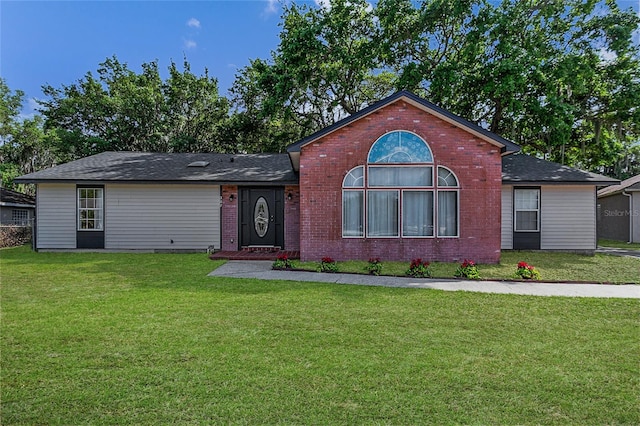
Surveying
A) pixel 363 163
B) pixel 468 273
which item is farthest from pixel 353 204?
pixel 468 273

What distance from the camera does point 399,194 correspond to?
10.5m

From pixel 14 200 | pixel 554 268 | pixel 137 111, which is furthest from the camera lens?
pixel 137 111

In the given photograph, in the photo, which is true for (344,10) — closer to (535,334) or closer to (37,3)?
(37,3)

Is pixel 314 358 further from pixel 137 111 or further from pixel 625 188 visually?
pixel 137 111

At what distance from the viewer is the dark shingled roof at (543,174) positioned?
1261 centimetres

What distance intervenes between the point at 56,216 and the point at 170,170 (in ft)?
13.4

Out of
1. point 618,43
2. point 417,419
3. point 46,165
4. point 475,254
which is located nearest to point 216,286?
point 417,419

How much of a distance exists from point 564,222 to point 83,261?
1588 cm

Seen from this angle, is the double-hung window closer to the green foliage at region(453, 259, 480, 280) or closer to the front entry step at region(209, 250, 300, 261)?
the green foliage at region(453, 259, 480, 280)

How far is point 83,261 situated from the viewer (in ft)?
33.8

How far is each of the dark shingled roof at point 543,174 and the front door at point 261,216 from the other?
806 centimetres

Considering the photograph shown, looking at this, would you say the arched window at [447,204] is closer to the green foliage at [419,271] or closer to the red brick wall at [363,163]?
the red brick wall at [363,163]

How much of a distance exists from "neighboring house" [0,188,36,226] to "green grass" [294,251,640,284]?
53.6ft

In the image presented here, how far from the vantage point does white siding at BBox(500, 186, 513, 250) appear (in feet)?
43.4
